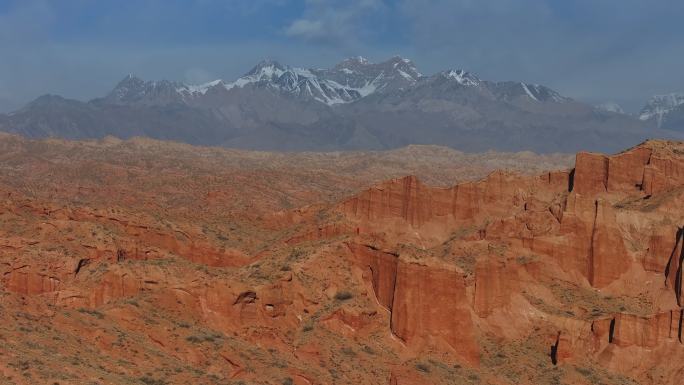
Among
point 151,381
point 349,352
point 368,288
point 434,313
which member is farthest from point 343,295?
point 151,381

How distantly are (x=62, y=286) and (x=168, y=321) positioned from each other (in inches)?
290

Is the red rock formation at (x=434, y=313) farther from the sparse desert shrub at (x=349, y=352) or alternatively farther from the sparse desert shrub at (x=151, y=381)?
the sparse desert shrub at (x=151, y=381)

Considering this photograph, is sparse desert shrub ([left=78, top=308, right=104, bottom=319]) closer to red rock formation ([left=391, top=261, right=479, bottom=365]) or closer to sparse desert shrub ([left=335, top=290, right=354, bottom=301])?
sparse desert shrub ([left=335, top=290, right=354, bottom=301])

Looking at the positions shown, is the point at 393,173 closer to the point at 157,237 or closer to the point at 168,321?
the point at 157,237

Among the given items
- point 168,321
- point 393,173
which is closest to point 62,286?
point 168,321

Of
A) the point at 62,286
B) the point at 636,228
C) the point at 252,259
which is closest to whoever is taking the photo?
the point at 62,286

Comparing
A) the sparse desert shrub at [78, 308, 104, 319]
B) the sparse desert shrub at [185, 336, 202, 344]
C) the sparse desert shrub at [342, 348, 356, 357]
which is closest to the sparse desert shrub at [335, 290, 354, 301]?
the sparse desert shrub at [342, 348, 356, 357]

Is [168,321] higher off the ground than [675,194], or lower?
lower

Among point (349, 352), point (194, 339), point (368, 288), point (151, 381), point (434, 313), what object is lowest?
point (349, 352)

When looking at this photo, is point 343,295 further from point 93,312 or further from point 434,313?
point 93,312

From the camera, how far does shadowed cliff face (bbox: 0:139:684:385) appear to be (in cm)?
3844

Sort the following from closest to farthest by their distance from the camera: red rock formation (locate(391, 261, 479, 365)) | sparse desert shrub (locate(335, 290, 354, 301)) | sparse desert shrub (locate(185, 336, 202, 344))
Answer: sparse desert shrub (locate(185, 336, 202, 344)), red rock formation (locate(391, 261, 479, 365)), sparse desert shrub (locate(335, 290, 354, 301))

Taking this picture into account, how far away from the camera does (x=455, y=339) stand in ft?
154

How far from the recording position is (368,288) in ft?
163
